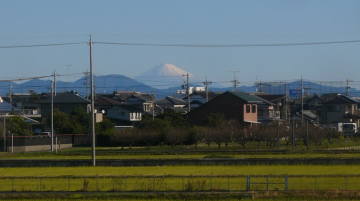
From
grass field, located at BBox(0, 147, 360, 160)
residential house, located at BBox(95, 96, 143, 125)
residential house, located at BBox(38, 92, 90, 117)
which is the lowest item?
grass field, located at BBox(0, 147, 360, 160)

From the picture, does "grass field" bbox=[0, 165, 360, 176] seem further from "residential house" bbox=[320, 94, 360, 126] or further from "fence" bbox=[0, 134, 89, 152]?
"residential house" bbox=[320, 94, 360, 126]

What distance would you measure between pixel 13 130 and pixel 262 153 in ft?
104

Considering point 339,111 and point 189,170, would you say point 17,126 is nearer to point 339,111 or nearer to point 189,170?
point 189,170

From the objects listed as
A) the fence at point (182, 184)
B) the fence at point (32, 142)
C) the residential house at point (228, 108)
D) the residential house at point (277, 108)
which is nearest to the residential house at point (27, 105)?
the residential house at point (228, 108)

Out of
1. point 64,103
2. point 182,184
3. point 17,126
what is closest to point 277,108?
point 64,103

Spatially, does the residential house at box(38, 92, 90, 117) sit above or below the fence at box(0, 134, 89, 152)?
above

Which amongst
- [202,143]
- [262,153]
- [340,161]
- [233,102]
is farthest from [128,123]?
[340,161]

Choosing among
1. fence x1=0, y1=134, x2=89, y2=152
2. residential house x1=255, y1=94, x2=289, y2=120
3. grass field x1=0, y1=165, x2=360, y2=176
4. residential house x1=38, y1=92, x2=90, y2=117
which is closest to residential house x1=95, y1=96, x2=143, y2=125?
residential house x1=38, y1=92, x2=90, y2=117

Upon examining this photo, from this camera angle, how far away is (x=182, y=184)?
29609mm

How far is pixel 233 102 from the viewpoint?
306ft

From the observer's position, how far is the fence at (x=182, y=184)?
28.0 meters

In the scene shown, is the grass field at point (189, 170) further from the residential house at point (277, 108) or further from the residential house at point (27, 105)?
the residential house at point (277, 108)

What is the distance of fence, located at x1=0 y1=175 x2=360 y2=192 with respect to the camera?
2802 centimetres

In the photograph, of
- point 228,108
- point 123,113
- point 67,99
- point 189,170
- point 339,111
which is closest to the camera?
point 189,170
